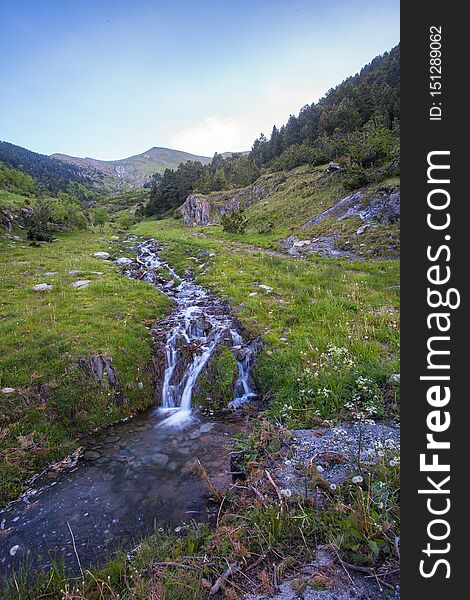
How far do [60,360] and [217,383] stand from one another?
15.7 feet

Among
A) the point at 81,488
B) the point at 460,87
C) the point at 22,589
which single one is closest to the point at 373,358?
the point at 460,87

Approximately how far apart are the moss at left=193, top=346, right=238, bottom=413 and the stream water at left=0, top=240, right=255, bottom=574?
23 cm

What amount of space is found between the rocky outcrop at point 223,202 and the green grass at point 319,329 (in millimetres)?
30253

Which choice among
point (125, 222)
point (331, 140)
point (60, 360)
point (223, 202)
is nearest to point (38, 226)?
point (60, 360)

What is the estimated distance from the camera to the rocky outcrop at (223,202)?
4752 centimetres

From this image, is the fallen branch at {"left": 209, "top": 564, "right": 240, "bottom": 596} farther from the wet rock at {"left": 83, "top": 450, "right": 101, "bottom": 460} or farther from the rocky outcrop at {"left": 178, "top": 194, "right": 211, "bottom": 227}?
the rocky outcrop at {"left": 178, "top": 194, "right": 211, "bottom": 227}

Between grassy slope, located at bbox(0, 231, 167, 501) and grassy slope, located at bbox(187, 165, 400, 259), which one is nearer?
grassy slope, located at bbox(0, 231, 167, 501)

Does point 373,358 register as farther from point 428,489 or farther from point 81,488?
point 81,488

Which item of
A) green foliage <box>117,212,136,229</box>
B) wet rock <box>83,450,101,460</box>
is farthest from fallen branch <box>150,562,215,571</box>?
green foliage <box>117,212,136,229</box>

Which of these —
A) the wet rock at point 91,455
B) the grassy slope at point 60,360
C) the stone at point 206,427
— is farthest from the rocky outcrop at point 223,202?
the wet rock at point 91,455

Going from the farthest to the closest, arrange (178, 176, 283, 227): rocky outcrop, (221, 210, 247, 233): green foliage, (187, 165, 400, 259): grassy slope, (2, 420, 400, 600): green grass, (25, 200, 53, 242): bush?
1. (178, 176, 283, 227): rocky outcrop
2. (221, 210, 247, 233): green foliage
3. (25, 200, 53, 242): bush
4. (187, 165, 400, 259): grassy slope
5. (2, 420, 400, 600): green grass

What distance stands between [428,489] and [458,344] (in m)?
1.30

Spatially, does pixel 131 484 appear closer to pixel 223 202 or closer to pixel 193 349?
pixel 193 349

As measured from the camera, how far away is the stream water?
16.9 ft
